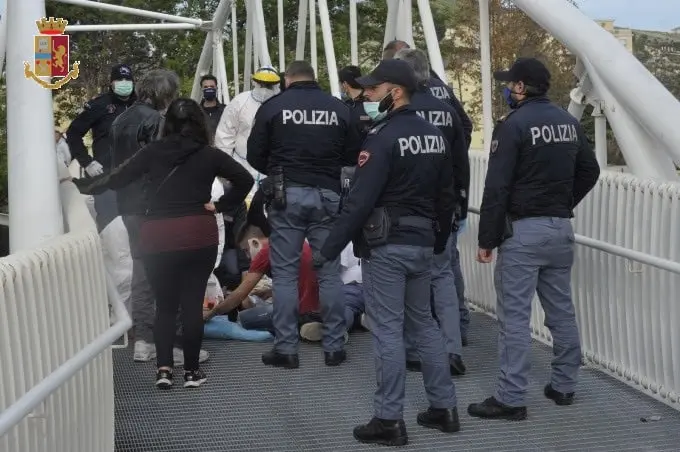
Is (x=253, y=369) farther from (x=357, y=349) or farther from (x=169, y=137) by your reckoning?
(x=169, y=137)

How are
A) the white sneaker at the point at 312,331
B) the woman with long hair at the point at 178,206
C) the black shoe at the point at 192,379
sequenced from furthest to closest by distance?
the white sneaker at the point at 312,331 < the black shoe at the point at 192,379 < the woman with long hair at the point at 178,206

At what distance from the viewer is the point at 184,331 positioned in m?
6.46

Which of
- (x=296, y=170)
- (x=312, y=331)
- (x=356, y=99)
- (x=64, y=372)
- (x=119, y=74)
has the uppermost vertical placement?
(x=119, y=74)

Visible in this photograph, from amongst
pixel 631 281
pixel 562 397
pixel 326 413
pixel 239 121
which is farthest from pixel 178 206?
pixel 239 121

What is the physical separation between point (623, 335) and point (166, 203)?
2768 mm

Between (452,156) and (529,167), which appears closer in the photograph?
(529,167)

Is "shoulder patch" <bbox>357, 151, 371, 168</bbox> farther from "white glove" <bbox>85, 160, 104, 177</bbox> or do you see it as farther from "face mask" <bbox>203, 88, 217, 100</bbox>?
"face mask" <bbox>203, 88, 217, 100</bbox>

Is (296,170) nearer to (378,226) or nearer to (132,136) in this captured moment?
(132,136)

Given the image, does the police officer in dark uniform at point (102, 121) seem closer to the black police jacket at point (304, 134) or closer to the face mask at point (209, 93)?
the black police jacket at point (304, 134)

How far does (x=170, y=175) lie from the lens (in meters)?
6.30

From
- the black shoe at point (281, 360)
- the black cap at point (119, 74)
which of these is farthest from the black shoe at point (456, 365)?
the black cap at point (119, 74)

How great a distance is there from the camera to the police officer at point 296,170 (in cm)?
674

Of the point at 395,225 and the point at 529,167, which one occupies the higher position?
the point at 529,167

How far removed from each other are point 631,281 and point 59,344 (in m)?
3.49
